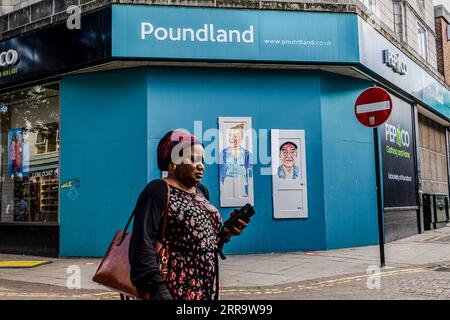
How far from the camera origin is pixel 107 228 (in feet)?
32.7

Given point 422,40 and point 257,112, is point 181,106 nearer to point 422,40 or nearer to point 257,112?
point 257,112

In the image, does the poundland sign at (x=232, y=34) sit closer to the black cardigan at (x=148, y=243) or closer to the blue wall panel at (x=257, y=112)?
the blue wall panel at (x=257, y=112)

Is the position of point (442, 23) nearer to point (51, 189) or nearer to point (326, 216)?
point (326, 216)

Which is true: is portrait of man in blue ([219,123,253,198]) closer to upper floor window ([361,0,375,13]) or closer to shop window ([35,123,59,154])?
→ shop window ([35,123,59,154])

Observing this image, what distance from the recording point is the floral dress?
97.3 inches

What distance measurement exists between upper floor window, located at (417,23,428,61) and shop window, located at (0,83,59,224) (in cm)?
1278

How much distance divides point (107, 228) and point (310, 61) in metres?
5.56

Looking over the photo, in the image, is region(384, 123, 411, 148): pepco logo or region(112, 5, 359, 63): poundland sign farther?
region(384, 123, 411, 148): pepco logo

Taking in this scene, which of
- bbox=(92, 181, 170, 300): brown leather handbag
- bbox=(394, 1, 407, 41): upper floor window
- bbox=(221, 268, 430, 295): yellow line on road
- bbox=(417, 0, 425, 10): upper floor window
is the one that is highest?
bbox=(417, 0, 425, 10): upper floor window

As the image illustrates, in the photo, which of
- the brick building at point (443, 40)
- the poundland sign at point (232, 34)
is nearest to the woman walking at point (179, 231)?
the poundland sign at point (232, 34)

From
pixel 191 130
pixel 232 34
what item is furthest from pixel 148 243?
pixel 232 34

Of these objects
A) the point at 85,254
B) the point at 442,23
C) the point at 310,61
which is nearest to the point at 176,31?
the point at 310,61

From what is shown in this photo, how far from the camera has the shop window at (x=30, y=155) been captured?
1101 cm

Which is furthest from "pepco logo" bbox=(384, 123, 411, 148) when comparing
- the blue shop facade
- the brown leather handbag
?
the brown leather handbag
